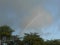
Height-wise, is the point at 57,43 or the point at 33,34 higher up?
the point at 33,34

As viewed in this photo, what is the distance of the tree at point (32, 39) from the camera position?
3091cm

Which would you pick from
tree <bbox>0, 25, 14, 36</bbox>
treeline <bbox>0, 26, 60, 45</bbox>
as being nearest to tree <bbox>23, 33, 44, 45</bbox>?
treeline <bbox>0, 26, 60, 45</bbox>

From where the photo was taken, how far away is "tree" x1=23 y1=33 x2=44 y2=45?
101 ft

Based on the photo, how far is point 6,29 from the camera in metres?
35.8

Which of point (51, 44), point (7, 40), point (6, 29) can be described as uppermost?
point (6, 29)

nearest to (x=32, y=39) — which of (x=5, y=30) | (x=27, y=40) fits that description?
(x=27, y=40)

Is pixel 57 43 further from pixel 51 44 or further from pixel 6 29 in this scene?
pixel 6 29

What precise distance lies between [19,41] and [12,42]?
120cm

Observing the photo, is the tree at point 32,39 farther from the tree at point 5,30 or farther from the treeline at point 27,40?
the tree at point 5,30

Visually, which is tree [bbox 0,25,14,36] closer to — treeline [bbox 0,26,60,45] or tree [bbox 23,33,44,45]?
treeline [bbox 0,26,60,45]

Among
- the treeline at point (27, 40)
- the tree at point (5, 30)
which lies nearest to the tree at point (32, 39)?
the treeline at point (27, 40)

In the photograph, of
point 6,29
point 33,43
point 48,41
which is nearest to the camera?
point 33,43

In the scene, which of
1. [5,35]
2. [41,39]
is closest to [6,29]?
[5,35]

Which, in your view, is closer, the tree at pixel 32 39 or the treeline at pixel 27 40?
the tree at pixel 32 39
